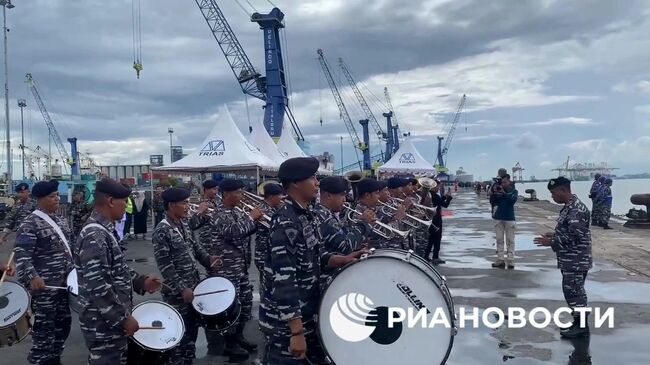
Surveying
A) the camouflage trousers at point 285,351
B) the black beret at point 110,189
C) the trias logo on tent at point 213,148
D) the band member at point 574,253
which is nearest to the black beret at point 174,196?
the black beret at point 110,189

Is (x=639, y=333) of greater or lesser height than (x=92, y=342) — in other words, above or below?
below

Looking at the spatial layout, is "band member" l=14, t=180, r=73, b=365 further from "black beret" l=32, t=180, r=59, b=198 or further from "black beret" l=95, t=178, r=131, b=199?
"black beret" l=95, t=178, r=131, b=199

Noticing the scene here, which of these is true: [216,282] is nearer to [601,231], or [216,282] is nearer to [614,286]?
[614,286]

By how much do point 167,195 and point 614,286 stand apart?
8157 mm

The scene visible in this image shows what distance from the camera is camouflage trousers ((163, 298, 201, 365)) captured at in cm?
571

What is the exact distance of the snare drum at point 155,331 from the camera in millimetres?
4570

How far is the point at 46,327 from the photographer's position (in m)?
5.94

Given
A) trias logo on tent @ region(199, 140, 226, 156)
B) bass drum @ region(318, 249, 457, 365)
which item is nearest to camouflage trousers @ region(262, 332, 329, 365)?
bass drum @ region(318, 249, 457, 365)

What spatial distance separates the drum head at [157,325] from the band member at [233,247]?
73.3 inches

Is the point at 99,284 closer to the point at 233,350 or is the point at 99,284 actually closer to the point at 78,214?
the point at 233,350

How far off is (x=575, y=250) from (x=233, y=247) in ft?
14.0

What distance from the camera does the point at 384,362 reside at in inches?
167

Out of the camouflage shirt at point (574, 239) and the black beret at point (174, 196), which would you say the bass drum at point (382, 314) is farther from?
the camouflage shirt at point (574, 239)

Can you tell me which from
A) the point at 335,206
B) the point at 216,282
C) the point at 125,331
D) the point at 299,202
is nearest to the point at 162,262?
the point at 216,282
